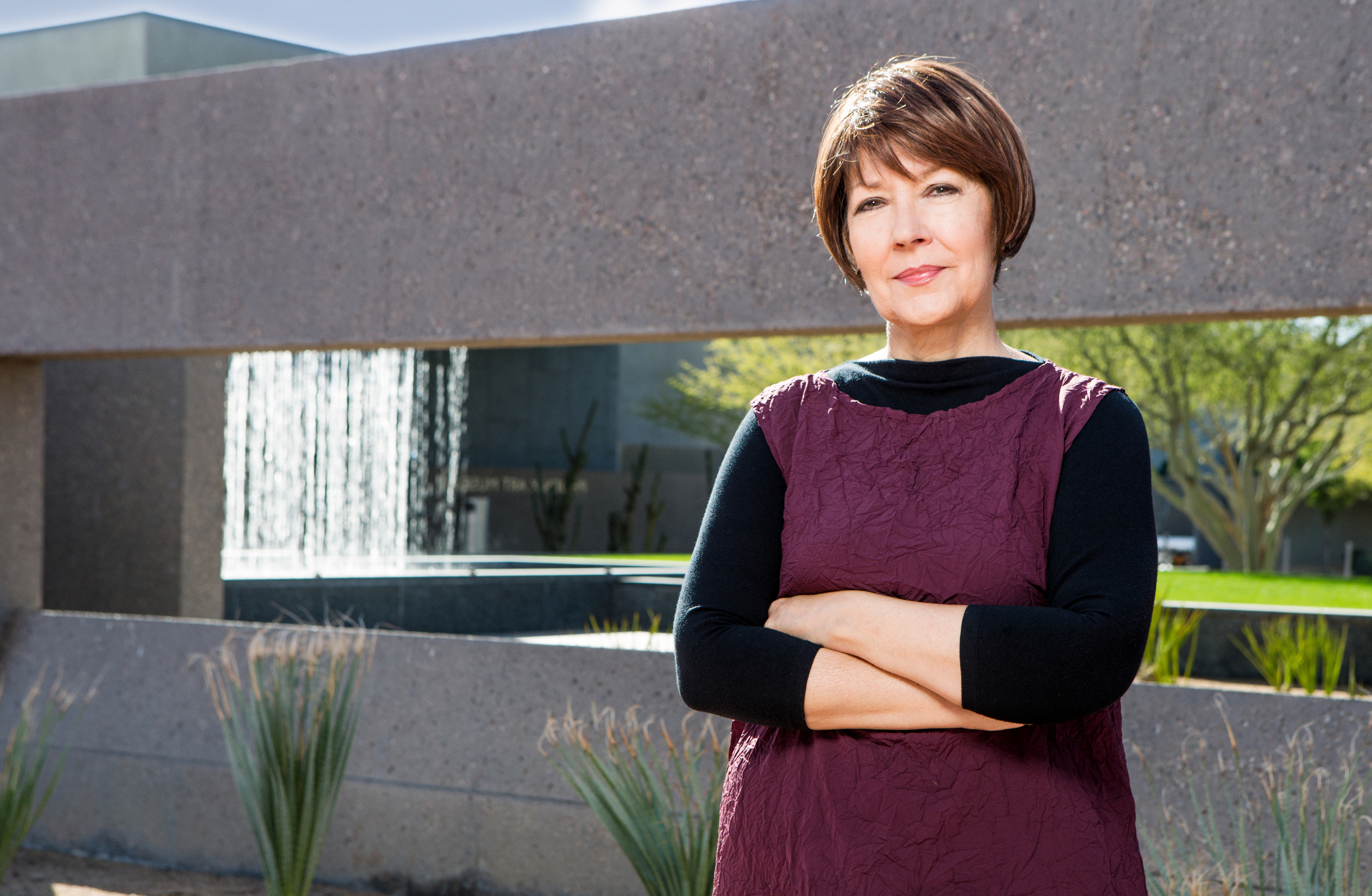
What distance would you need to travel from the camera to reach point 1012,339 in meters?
7.91

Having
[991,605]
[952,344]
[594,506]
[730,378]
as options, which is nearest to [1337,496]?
[730,378]

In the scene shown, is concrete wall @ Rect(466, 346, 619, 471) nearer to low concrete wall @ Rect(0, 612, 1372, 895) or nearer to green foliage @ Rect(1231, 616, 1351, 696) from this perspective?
green foliage @ Rect(1231, 616, 1351, 696)

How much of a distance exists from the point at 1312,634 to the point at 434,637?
3958 mm

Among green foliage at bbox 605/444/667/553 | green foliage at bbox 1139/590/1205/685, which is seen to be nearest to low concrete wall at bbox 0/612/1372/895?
green foliage at bbox 1139/590/1205/685

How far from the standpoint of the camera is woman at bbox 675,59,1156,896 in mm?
1266

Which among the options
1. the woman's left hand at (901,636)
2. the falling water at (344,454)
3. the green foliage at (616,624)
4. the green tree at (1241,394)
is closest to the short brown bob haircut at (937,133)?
the woman's left hand at (901,636)

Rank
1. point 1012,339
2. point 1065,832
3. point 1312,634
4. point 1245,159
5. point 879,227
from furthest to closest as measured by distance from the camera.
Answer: point 1012,339
point 1312,634
point 1245,159
point 879,227
point 1065,832

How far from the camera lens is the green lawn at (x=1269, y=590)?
33.6 ft

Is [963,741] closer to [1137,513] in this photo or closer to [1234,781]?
[1137,513]

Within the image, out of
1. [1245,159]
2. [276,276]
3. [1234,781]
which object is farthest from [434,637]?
[1245,159]

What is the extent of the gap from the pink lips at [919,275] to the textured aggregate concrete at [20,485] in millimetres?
4600

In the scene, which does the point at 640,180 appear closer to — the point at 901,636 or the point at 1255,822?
the point at 1255,822

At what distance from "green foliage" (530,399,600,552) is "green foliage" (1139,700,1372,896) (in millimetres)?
Result: 22034

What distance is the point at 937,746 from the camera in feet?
4.27
